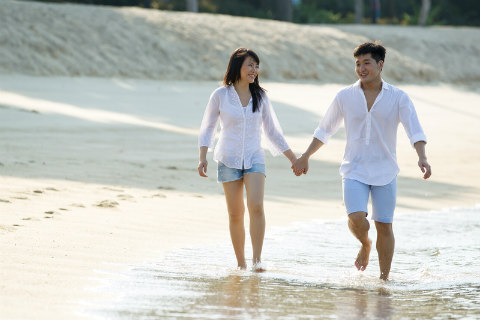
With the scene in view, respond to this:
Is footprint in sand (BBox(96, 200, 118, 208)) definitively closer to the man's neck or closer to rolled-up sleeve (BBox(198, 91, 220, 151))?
rolled-up sleeve (BBox(198, 91, 220, 151))

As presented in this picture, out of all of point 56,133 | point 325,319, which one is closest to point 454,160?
point 56,133

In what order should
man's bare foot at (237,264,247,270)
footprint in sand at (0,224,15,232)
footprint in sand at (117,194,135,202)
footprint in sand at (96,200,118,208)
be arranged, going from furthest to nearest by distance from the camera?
footprint in sand at (117,194,135,202)
footprint in sand at (96,200,118,208)
footprint in sand at (0,224,15,232)
man's bare foot at (237,264,247,270)

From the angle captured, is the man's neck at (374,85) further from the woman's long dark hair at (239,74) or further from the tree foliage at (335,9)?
the tree foliage at (335,9)

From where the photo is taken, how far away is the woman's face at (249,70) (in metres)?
7.12

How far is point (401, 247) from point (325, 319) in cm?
332

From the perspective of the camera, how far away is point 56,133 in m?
15.6

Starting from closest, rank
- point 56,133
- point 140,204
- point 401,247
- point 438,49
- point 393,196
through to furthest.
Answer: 1. point 393,196
2. point 401,247
3. point 140,204
4. point 56,133
5. point 438,49

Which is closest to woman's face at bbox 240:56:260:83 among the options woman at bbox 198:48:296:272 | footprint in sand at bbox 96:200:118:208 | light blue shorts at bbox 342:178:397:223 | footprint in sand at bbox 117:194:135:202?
woman at bbox 198:48:296:272

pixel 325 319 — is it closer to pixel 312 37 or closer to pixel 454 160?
pixel 454 160

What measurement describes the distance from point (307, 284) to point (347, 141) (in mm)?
1111

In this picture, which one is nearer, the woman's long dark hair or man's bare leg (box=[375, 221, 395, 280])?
man's bare leg (box=[375, 221, 395, 280])

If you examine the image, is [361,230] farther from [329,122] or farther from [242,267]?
[242,267]

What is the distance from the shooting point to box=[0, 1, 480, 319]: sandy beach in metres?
7.80

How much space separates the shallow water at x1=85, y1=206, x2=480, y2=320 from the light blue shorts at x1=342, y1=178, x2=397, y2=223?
0.57m
